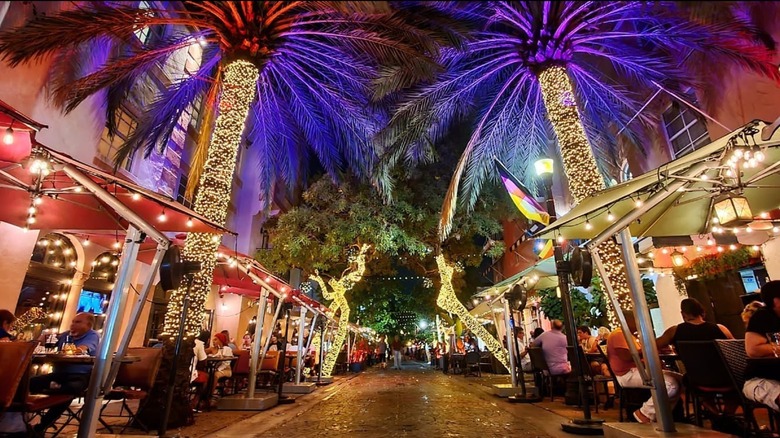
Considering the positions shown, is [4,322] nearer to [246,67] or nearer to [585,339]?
[246,67]

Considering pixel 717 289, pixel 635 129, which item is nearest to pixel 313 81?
pixel 635 129

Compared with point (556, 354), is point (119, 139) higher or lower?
higher

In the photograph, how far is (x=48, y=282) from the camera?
9.55m

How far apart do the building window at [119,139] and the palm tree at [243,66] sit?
5.92 feet

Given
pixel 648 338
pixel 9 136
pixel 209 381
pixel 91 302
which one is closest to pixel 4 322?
pixel 9 136

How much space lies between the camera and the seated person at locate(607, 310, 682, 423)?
4805 mm

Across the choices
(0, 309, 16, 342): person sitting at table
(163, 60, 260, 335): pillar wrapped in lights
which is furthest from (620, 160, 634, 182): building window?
(0, 309, 16, 342): person sitting at table

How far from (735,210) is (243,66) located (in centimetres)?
870

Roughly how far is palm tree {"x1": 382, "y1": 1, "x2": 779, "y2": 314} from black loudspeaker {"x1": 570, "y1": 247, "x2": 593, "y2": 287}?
218 cm

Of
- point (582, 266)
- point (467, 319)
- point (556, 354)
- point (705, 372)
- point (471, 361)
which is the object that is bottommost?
point (471, 361)

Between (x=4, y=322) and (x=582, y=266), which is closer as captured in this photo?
(x=582, y=266)

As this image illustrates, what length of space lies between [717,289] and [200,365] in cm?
1245

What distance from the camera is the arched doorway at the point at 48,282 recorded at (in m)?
8.95

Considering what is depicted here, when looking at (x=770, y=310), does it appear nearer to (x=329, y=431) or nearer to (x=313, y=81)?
(x=329, y=431)
